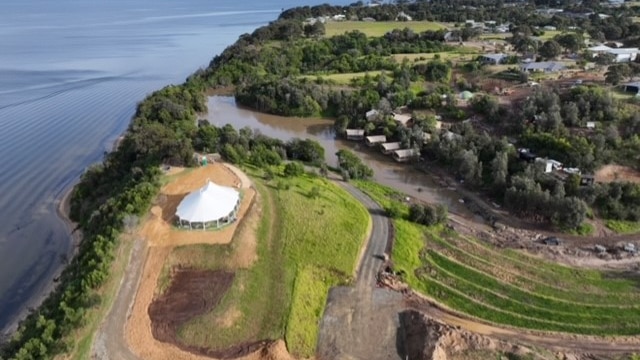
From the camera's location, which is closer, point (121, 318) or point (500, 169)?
point (121, 318)

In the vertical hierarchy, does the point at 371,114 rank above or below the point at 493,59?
below

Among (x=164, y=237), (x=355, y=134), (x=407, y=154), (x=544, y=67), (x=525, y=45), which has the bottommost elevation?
(x=407, y=154)

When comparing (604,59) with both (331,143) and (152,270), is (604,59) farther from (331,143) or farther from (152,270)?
(152,270)

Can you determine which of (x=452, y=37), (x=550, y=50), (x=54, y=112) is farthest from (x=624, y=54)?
(x=54, y=112)

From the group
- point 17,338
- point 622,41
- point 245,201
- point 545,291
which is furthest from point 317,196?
point 622,41

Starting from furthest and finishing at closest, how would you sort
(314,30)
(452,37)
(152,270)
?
(314,30) → (452,37) → (152,270)

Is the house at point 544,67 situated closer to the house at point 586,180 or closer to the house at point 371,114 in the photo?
the house at point 371,114

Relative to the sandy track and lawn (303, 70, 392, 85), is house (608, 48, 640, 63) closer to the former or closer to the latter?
lawn (303, 70, 392, 85)

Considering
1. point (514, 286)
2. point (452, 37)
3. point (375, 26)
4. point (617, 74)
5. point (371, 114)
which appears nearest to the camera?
point (514, 286)

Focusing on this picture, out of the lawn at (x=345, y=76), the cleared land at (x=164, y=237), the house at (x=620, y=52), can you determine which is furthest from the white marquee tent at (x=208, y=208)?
the house at (x=620, y=52)
